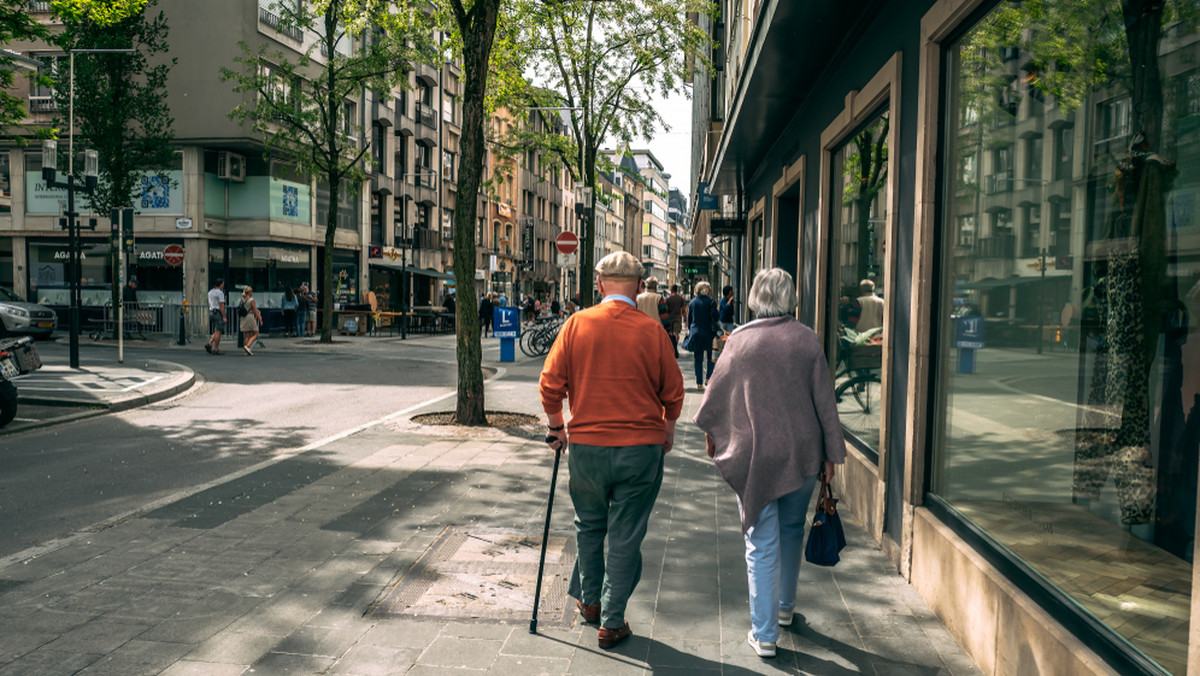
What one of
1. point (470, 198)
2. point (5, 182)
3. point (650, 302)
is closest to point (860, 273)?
point (470, 198)

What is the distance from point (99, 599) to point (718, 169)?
50.2 ft

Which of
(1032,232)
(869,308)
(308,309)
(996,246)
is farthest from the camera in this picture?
(308,309)

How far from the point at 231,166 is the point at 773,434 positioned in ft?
100

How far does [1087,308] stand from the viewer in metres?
3.45

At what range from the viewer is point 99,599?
182 inches

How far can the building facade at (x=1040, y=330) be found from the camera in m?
2.98

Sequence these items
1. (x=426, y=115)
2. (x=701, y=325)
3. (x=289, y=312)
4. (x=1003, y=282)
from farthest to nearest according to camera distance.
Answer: (x=426, y=115), (x=289, y=312), (x=701, y=325), (x=1003, y=282)

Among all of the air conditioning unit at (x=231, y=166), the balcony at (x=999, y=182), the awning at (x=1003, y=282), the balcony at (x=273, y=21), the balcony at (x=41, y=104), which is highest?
the balcony at (x=273, y=21)

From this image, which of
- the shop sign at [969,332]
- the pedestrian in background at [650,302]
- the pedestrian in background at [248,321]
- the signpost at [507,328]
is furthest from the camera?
the pedestrian in background at [248,321]

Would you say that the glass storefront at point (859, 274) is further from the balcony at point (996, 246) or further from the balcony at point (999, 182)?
the balcony at point (999, 182)

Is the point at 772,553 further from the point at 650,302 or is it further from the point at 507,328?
the point at 507,328

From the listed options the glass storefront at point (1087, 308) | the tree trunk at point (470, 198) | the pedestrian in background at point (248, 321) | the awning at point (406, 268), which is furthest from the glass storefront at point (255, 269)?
the glass storefront at point (1087, 308)

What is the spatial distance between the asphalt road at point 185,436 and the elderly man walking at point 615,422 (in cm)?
380

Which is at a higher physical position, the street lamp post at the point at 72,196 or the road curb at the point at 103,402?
the street lamp post at the point at 72,196
